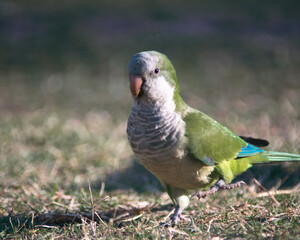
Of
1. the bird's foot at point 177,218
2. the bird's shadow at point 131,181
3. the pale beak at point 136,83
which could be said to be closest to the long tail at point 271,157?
the bird's foot at point 177,218

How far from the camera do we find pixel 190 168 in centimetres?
302

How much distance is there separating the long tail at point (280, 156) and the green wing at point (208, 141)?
0.38 m

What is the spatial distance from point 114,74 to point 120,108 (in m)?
1.53

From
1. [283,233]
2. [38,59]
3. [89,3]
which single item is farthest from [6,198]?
[89,3]

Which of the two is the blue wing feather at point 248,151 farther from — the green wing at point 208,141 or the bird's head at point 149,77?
the bird's head at point 149,77

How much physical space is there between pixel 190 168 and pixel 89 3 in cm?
894

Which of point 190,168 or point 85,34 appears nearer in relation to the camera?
point 190,168

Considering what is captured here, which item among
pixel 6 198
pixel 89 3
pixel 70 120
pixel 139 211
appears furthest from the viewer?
pixel 89 3

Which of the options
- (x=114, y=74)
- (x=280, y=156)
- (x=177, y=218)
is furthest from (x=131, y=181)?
(x=114, y=74)

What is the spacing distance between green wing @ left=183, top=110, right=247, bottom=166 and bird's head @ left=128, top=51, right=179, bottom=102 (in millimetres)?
291

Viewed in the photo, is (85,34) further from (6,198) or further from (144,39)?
(6,198)

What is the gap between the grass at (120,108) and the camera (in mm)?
3140

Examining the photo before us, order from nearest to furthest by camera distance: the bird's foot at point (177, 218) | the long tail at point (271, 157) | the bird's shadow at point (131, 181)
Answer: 1. the bird's foot at point (177, 218)
2. the long tail at point (271, 157)
3. the bird's shadow at point (131, 181)

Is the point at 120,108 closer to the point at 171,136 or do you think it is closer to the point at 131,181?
the point at 131,181
